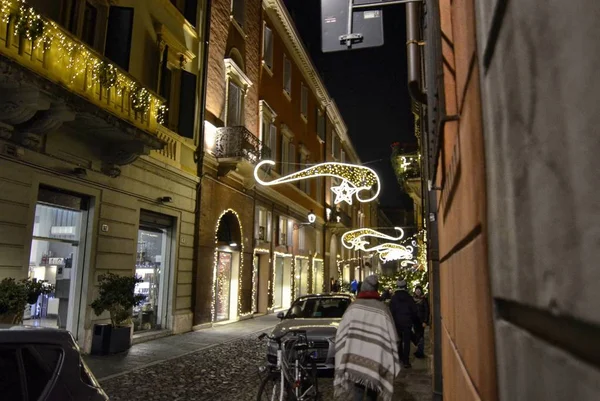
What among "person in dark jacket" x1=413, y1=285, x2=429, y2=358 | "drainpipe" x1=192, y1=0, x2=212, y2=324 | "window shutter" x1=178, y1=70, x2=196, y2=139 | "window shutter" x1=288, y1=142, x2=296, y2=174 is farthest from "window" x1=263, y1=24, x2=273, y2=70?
"person in dark jacket" x1=413, y1=285, x2=429, y2=358

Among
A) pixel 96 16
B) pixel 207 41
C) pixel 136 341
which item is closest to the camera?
pixel 96 16

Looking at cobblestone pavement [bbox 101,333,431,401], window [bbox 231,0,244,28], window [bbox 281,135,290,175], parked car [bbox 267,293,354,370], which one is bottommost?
cobblestone pavement [bbox 101,333,431,401]

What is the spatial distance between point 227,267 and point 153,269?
199 inches

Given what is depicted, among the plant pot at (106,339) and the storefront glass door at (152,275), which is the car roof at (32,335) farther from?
the storefront glass door at (152,275)

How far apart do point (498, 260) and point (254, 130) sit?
2229 cm

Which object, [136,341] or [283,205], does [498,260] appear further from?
[283,205]

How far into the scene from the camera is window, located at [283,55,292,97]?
28.5m

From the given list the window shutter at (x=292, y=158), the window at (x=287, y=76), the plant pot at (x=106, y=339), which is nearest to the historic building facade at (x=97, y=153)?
the plant pot at (x=106, y=339)

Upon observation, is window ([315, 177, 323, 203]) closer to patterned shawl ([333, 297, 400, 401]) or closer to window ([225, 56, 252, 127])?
window ([225, 56, 252, 127])

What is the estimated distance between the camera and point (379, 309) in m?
5.57

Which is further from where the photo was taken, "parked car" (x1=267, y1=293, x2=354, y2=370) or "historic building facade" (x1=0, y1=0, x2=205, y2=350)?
"historic building facade" (x1=0, y1=0, x2=205, y2=350)

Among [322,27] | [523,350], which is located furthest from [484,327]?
[322,27]

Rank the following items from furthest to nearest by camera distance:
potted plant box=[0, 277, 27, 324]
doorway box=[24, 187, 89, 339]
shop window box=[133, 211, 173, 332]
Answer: shop window box=[133, 211, 173, 332]
doorway box=[24, 187, 89, 339]
potted plant box=[0, 277, 27, 324]

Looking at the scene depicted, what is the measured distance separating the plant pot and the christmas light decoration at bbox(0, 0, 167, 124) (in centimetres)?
525
